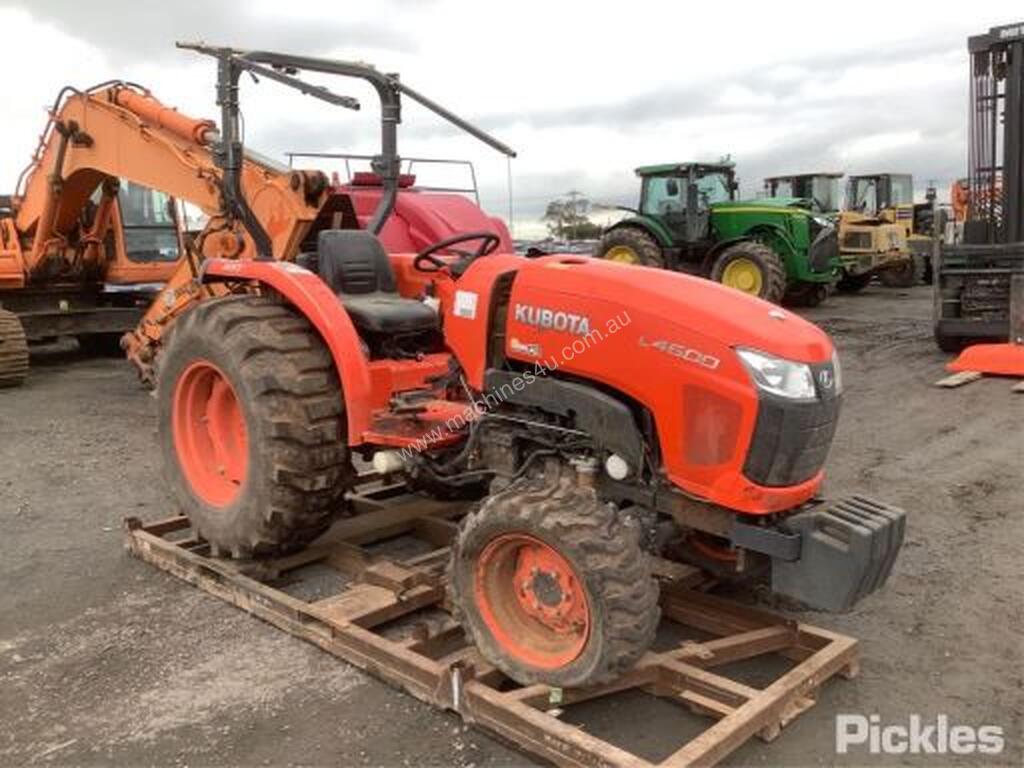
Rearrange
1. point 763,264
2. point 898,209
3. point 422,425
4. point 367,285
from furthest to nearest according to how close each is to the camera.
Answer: point 898,209 → point 763,264 → point 367,285 → point 422,425

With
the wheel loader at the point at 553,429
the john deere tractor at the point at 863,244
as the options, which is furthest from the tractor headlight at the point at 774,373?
the john deere tractor at the point at 863,244

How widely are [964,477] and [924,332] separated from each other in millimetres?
7632

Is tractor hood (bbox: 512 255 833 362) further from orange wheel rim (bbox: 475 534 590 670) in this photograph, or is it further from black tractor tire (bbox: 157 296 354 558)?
black tractor tire (bbox: 157 296 354 558)

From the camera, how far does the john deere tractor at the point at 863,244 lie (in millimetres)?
18438

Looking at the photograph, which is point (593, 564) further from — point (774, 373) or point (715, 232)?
point (715, 232)

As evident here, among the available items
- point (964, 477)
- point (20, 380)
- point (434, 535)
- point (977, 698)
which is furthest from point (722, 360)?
point (20, 380)

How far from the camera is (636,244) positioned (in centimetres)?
1555

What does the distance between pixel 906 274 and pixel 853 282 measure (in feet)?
6.15

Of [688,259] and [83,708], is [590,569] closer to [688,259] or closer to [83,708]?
[83,708]

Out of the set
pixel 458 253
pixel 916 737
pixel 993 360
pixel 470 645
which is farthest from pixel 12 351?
pixel 993 360

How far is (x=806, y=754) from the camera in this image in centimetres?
302

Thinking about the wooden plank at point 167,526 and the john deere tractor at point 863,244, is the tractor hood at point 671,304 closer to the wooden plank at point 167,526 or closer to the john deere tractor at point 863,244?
the wooden plank at point 167,526

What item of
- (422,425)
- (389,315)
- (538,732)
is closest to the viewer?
(538,732)

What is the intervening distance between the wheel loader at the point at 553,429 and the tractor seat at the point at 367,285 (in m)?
0.01
